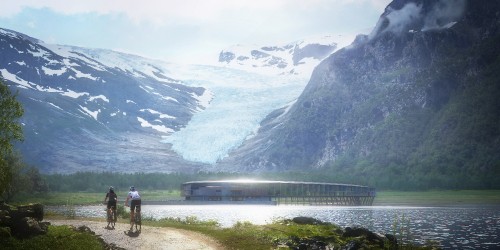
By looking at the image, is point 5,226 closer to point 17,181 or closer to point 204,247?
point 204,247

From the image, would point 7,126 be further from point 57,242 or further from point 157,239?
point 157,239

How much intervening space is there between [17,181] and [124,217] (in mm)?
83393

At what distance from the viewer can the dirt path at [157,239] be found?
4244 centimetres

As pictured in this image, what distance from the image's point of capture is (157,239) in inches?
1778

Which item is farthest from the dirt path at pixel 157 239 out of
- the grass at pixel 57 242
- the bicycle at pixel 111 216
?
the grass at pixel 57 242

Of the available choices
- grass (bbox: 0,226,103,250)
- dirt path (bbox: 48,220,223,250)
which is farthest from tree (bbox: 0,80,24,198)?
grass (bbox: 0,226,103,250)

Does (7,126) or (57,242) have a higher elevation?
(7,126)

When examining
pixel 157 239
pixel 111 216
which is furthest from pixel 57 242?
pixel 111 216

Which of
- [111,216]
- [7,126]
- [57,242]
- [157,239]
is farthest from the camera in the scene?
[7,126]

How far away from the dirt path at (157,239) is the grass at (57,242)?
6.45ft

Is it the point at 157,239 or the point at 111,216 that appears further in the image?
the point at 111,216

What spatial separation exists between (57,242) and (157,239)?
8.40 meters

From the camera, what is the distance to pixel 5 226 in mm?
41594

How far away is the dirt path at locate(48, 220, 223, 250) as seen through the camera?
42438mm
